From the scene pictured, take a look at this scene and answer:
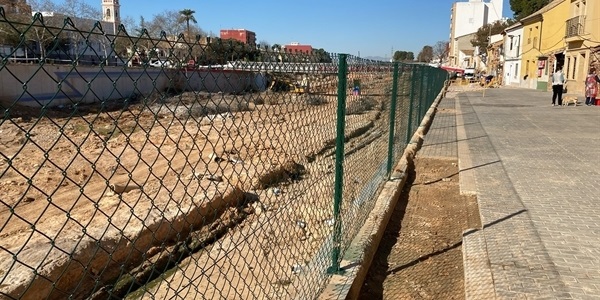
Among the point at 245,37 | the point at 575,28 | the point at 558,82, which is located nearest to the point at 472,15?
the point at 575,28

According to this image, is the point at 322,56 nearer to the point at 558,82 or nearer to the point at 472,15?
the point at 558,82

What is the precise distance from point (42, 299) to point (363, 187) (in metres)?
3.53

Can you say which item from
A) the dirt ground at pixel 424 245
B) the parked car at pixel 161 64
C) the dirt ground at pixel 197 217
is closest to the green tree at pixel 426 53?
the dirt ground at pixel 197 217

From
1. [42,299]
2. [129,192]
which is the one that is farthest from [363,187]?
[129,192]

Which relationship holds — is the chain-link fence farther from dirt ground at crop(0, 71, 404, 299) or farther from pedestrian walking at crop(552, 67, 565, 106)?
pedestrian walking at crop(552, 67, 565, 106)

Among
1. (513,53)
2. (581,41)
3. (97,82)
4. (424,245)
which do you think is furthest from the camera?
(513,53)

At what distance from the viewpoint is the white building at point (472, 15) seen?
112250 mm

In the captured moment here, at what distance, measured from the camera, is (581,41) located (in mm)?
29094

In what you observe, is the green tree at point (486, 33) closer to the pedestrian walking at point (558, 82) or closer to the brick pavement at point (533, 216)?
the pedestrian walking at point (558, 82)

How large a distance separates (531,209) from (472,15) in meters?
118

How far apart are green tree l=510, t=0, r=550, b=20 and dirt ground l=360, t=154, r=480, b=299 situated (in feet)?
191

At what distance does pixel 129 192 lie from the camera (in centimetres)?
804

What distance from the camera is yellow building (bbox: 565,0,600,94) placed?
27.7 metres

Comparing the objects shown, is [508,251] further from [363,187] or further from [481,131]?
[481,131]
